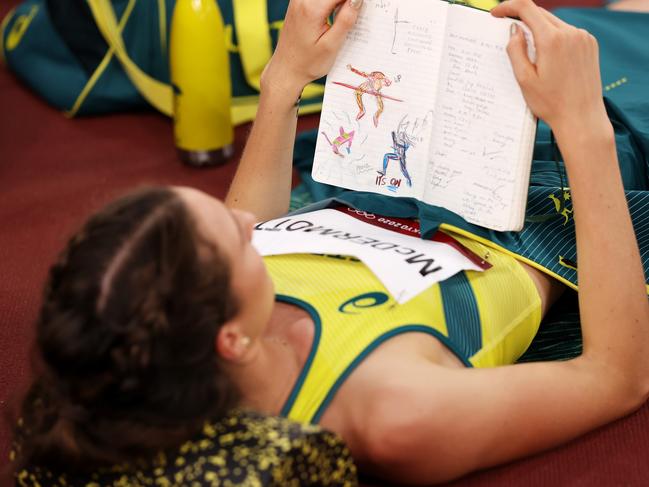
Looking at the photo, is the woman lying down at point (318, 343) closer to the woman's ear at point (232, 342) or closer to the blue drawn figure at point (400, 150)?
the woman's ear at point (232, 342)

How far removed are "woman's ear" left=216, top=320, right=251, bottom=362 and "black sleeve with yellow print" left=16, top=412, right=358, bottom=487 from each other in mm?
52

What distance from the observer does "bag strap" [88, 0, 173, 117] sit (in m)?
1.74

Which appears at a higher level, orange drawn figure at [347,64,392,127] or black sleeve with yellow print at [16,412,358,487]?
orange drawn figure at [347,64,392,127]

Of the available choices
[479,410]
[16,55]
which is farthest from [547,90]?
[16,55]

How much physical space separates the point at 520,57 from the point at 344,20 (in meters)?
0.21

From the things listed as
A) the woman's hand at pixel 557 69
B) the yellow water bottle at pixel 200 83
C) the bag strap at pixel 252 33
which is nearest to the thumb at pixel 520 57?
the woman's hand at pixel 557 69

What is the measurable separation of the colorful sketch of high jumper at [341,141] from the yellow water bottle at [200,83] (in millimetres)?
611

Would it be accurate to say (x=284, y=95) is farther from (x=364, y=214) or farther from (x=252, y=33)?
(x=252, y=33)

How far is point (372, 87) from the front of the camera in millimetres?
1019

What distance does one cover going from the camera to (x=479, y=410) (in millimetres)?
790

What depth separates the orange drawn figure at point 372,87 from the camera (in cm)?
101

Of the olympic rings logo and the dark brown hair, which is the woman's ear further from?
the olympic rings logo

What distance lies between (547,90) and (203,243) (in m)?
0.42

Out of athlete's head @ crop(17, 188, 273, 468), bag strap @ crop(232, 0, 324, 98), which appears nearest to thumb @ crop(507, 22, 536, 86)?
athlete's head @ crop(17, 188, 273, 468)
